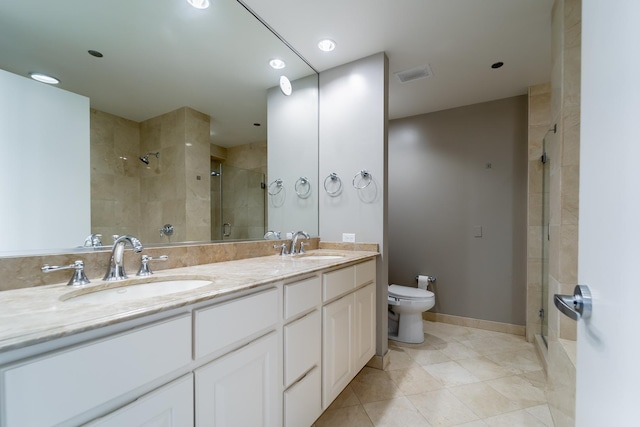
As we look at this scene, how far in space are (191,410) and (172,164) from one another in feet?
3.59

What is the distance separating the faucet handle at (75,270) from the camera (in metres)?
0.94

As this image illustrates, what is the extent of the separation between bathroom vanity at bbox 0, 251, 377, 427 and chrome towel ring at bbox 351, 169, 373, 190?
2.95 ft

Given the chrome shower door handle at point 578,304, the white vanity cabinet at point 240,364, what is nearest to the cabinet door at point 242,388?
the white vanity cabinet at point 240,364

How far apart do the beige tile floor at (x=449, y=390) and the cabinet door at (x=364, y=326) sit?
217 mm

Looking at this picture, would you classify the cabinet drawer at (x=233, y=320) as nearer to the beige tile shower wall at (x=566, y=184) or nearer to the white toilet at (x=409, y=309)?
the beige tile shower wall at (x=566, y=184)

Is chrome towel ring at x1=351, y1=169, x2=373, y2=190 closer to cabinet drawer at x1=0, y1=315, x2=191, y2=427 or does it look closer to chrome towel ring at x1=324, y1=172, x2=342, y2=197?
chrome towel ring at x1=324, y1=172, x2=342, y2=197

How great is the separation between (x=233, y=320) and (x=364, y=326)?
118cm

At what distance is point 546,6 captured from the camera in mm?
1679

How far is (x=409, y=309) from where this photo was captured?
2.46 m

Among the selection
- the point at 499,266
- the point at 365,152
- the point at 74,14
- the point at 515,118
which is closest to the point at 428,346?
the point at 499,266

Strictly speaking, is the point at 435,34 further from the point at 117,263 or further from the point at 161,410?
the point at 161,410

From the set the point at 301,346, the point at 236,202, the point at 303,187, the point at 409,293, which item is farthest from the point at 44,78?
the point at 409,293

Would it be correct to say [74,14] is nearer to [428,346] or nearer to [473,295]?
[428,346]

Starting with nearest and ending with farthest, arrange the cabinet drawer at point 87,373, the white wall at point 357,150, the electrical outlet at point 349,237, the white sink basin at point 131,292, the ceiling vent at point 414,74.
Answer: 1. the cabinet drawer at point 87,373
2. the white sink basin at point 131,292
3. the white wall at point 357,150
4. the electrical outlet at point 349,237
5. the ceiling vent at point 414,74
